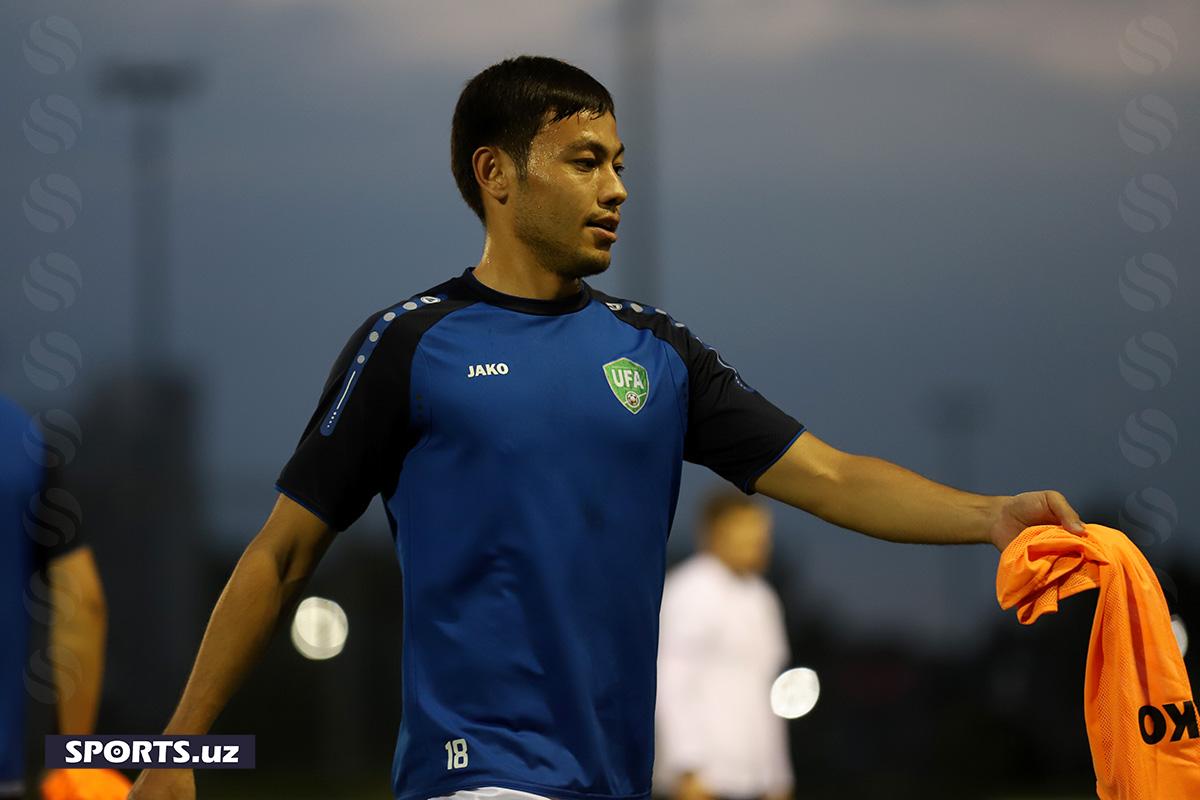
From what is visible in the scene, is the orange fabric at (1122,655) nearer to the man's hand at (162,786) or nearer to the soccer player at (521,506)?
the soccer player at (521,506)

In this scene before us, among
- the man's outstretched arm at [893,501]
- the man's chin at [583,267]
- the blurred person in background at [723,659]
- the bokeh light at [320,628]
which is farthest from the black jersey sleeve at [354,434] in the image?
the bokeh light at [320,628]

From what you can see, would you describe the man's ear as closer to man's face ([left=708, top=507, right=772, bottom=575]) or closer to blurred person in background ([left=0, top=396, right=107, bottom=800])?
blurred person in background ([left=0, top=396, right=107, bottom=800])

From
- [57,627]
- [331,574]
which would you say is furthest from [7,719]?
[331,574]

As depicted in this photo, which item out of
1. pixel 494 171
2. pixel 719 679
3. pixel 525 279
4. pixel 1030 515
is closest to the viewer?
pixel 1030 515

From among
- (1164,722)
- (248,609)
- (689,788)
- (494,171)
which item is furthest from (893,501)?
(689,788)

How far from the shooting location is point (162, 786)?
3.47 meters

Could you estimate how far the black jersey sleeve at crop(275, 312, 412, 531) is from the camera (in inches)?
141

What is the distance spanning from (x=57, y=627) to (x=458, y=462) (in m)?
1.64

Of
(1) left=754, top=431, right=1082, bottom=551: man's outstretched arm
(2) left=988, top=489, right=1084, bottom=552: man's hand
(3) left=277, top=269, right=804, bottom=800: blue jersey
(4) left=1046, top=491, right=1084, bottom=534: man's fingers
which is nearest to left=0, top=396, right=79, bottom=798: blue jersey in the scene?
(3) left=277, top=269, right=804, bottom=800: blue jersey

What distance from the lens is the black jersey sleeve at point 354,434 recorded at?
11.8 ft

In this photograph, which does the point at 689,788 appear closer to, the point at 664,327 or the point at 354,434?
the point at 664,327

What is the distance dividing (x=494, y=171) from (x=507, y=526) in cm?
87

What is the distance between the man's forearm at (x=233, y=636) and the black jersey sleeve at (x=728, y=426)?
0.99 m

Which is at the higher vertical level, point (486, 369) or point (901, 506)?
point (486, 369)
